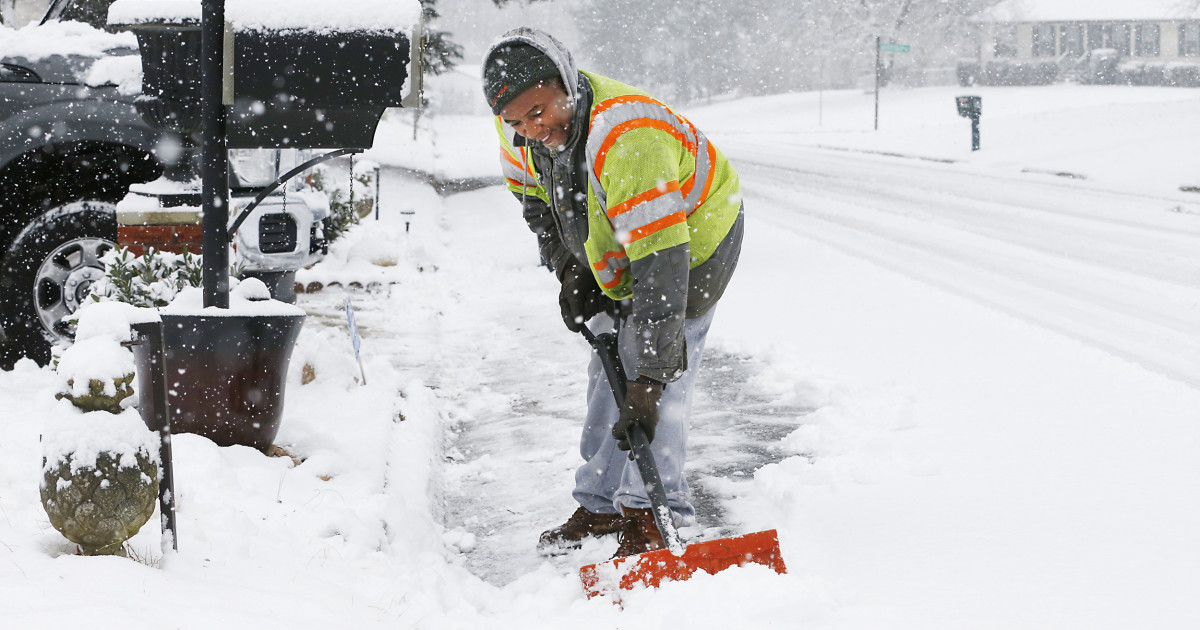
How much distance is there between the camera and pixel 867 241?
10.3 metres

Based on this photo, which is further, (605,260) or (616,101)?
(605,260)

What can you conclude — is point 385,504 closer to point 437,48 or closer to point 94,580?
point 94,580

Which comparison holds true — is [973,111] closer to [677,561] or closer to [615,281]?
[615,281]

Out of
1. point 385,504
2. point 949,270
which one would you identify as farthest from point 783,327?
point 385,504

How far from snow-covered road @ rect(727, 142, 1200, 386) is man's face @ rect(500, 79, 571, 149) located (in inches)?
150

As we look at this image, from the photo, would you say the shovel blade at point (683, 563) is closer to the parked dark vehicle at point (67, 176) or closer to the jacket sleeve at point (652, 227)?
the jacket sleeve at point (652, 227)

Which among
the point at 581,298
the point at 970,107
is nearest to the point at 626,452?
the point at 581,298

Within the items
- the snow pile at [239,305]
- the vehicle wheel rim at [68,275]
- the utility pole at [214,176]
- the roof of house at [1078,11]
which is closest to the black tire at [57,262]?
the vehicle wheel rim at [68,275]

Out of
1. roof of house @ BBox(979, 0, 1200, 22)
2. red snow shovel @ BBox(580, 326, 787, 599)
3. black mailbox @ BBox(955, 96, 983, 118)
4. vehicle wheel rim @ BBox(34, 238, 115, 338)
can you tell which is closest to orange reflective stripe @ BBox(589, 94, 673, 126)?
red snow shovel @ BBox(580, 326, 787, 599)

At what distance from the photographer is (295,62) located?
153 inches

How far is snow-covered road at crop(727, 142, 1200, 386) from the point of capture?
664 cm

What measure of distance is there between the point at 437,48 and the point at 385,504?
480 inches

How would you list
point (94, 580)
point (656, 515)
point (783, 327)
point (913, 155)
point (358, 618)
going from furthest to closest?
point (913, 155) → point (783, 327) → point (656, 515) → point (358, 618) → point (94, 580)

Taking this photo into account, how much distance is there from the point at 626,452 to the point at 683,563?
761 millimetres
